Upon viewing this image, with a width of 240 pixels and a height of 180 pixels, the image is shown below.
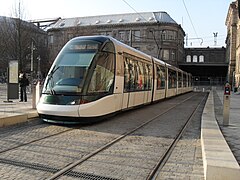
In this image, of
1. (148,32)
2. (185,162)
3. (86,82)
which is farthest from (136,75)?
(148,32)

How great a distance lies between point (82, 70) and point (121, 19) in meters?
80.5

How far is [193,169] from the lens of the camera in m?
5.75

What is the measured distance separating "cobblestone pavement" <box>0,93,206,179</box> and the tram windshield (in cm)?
132

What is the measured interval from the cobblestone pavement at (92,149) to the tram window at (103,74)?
1.36 meters

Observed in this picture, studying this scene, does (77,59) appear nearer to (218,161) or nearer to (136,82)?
(136,82)

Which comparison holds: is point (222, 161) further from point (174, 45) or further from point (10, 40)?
point (174, 45)

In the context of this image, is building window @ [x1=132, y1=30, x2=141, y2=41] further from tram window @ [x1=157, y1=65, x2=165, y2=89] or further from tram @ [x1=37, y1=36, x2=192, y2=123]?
tram @ [x1=37, y1=36, x2=192, y2=123]

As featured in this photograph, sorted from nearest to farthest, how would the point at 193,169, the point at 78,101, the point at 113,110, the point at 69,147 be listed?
the point at 193,169 → the point at 69,147 → the point at 78,101 → the point at 113,110

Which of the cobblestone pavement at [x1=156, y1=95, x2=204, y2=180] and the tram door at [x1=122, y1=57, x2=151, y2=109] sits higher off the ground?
the tram door at [x1=122, y1=57, x2=151, y2=109]

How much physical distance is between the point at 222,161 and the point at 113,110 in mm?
7045

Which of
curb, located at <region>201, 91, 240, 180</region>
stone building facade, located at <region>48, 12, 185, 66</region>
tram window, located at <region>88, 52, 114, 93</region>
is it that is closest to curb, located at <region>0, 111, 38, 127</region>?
tram window, located at <region>88, 52, 114, 93</region>

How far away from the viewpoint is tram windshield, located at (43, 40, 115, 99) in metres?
10.2

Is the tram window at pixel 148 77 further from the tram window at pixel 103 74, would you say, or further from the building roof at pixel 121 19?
the building roof at pixel 121 19

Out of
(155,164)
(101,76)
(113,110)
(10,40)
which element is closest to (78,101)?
(101,76)
